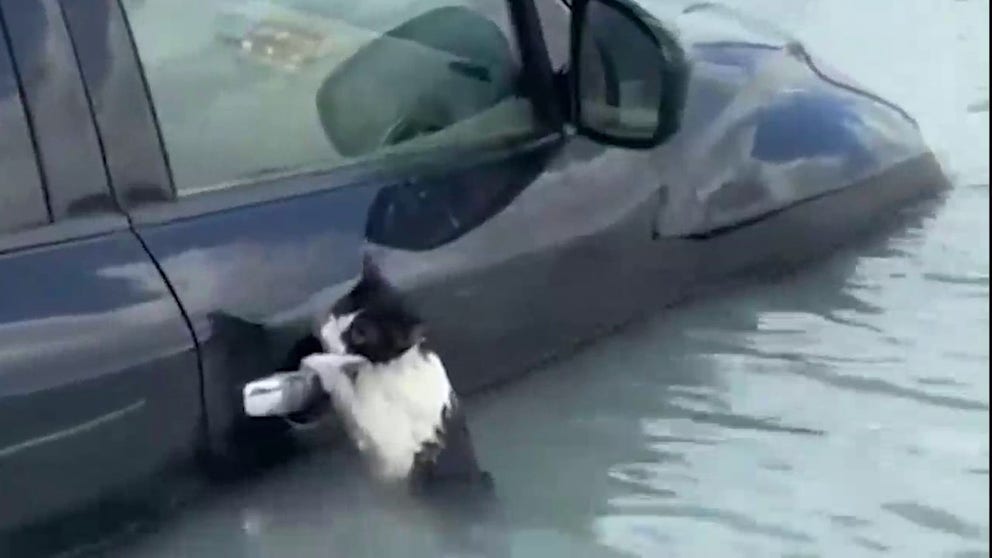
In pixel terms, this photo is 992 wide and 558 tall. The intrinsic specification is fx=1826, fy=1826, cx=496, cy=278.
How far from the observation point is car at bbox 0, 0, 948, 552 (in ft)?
9.41

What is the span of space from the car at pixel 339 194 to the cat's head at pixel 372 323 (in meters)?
0.03

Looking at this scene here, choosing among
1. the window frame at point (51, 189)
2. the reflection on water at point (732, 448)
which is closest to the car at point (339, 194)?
the window frame at point (51, 189)

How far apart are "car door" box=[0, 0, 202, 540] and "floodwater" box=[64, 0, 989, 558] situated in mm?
267

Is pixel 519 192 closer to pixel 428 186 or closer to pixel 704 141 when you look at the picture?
pixel 428 186

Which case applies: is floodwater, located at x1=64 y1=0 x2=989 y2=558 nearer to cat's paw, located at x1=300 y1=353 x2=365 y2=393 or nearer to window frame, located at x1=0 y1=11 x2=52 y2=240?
cat's paw, located at x1=300 y1=353 x2=365 y2=393

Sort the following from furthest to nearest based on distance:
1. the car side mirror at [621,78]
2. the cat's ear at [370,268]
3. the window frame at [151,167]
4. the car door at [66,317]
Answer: the car side mirror at [621,78] < the cat's ear at [370,268] < the window frame at [151,167] < the car door at [66,317]

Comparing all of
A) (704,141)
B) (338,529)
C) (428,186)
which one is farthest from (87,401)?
(704,141)

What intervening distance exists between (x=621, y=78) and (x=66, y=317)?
1464 mm

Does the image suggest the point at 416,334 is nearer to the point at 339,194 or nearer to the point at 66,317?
the point at 339,194

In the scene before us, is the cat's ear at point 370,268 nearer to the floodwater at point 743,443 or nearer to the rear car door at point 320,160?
the rear car door at point 320,160

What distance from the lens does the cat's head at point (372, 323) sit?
329 cm

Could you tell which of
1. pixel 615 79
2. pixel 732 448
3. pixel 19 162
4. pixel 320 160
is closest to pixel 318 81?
pixel 320 160

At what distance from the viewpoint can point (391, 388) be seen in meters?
3.43

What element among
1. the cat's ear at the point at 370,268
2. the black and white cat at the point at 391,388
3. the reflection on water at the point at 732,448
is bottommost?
the reflection on water at the point at 732,448
